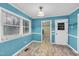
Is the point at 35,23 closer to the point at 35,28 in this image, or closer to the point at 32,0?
the point at 35,28

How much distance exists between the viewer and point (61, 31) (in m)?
5.98

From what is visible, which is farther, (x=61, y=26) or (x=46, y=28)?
(x=46, y=28)

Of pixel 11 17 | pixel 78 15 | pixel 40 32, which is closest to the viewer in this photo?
pixel 11 17

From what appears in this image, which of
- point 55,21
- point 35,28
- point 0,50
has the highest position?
point 55,21

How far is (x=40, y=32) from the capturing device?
698 centimetres

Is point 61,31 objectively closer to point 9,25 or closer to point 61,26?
point 61,26

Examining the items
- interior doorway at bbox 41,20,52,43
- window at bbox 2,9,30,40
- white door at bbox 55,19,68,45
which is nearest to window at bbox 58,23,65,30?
white door at bbox 55,19,68,45

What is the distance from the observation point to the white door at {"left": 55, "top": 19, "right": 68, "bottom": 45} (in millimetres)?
5840

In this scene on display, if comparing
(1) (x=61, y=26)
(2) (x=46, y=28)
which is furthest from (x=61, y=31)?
(2) (x=46, y=28)

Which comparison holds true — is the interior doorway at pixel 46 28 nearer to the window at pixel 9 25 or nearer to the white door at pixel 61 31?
the white door at pixel 61 31

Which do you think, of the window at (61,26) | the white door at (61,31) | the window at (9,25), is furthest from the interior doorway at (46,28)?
the window at (9,25)

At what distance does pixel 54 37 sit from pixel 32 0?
485 cm

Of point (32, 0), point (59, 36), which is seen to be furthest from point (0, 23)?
point (59, 36)

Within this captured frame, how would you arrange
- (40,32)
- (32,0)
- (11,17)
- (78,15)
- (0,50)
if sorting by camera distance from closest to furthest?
1. (32,0)
2. (0,50)
3. (11,17)
4. (78,15)
5. (40,32)
